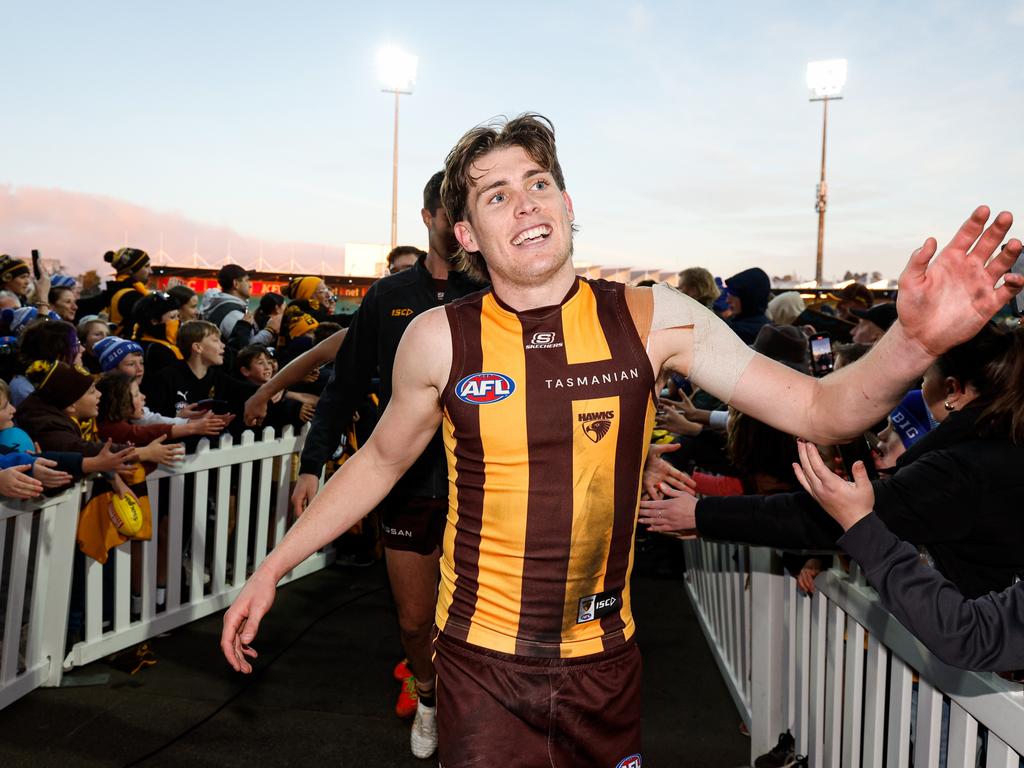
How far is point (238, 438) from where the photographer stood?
21.3 ft

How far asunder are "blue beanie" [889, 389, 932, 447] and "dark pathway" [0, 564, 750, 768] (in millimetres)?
1832

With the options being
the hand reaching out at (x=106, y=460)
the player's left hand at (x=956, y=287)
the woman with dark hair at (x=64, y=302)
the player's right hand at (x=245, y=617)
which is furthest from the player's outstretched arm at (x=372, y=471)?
the woman with dark hair at (x=64, y=302)

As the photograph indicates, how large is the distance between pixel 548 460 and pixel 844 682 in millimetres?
1906

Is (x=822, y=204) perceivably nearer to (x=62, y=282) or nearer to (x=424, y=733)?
(x=62, y=282)

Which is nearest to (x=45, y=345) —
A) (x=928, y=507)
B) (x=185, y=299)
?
(x=185, y=299)

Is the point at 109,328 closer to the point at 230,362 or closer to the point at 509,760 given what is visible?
the point at 230,362

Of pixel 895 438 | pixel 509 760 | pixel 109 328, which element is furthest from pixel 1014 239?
pixel 109 328

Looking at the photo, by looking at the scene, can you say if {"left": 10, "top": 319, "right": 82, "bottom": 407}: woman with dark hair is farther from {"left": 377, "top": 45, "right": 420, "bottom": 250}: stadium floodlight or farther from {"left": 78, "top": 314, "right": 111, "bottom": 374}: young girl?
{"left": 377, "top": 45, "right": 420, "bottom": 250}: stadium floodlight

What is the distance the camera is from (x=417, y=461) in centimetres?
385

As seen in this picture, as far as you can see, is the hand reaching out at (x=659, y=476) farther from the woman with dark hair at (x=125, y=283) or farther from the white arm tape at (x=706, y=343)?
the woman with dark hair at (x=125, y=283)

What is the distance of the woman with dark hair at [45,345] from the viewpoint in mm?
5609

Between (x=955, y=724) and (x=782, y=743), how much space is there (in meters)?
1.61

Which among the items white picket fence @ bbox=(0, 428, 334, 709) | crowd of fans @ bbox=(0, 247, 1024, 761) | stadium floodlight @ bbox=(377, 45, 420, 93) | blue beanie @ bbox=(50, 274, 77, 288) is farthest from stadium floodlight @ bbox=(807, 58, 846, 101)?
white picket fence @ bbox=(0, 428, 334, 709)

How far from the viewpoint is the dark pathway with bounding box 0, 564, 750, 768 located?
159 inches
